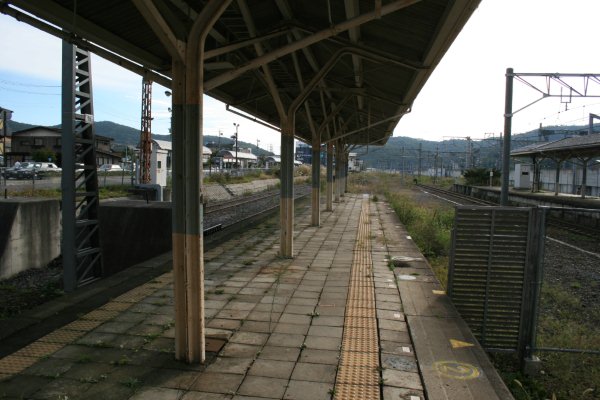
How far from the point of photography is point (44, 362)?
12.6 ft

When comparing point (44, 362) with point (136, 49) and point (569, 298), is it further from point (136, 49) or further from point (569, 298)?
point (569, 298)

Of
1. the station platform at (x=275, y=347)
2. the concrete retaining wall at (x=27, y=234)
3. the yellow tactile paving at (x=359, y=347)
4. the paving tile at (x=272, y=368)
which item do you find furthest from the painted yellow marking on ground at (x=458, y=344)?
the concrete retaining wall at (x=27, y=234)

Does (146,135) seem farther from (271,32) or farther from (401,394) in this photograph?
(401,394)

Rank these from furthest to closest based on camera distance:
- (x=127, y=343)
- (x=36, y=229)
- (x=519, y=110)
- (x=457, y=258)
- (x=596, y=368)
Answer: (x=519, y=110) < (x=36, y=229) < (x=457, y=258) < (x=596, y=368) < (x=127, y=343)

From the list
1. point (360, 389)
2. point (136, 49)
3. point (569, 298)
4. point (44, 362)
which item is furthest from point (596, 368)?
point (136, 49)

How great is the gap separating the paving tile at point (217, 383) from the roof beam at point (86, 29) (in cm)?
306

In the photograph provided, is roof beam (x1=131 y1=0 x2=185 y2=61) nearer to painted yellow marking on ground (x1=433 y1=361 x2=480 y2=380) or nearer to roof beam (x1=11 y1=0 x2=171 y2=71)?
roof beam (x1=11 y1=0 x2=171 y2=71)

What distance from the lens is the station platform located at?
345cm

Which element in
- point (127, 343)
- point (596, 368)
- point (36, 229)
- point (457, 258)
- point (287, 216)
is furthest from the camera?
point (36, 229)

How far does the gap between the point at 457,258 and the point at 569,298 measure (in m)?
3.14

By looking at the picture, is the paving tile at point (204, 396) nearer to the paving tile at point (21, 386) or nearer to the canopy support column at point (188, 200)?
the canopy support column at point (188, 200)

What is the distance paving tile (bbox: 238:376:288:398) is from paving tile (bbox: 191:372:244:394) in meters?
0.07

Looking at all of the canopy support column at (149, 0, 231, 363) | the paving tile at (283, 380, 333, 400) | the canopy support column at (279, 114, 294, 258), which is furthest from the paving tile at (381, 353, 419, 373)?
the canopy support column at (279, 114, 294, 258)

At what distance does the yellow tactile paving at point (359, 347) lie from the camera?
136 inches
